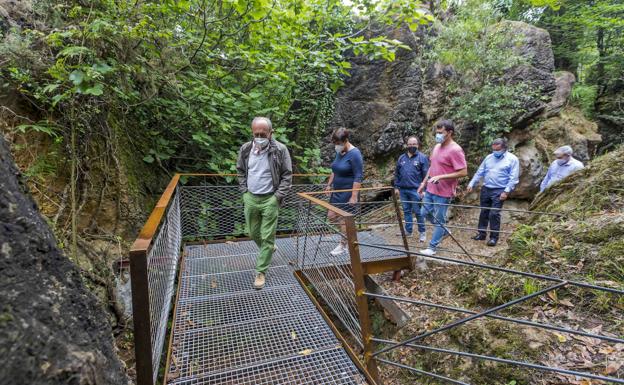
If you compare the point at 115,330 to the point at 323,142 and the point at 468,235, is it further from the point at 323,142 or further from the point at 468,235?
the point at 468,235

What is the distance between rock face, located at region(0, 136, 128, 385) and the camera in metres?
0.74

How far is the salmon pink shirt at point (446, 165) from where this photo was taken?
3.66m

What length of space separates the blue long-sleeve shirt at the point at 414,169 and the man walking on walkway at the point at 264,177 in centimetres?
256

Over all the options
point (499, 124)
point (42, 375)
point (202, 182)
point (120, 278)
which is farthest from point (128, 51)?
point (499, 124)

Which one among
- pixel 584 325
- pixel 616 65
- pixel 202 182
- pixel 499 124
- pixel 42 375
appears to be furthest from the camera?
pixel 616 65

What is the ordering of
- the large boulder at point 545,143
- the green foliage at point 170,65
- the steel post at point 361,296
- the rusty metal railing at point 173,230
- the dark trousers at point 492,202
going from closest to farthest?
the rusty metal railing at point 173,230 → the steel post at point 361,296 → the green foliage at point 170,65 → the dark trousers at point 492,202 → the large boulder at point 545,143

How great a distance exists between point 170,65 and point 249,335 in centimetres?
382

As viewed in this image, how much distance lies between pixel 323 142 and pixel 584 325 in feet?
19.2

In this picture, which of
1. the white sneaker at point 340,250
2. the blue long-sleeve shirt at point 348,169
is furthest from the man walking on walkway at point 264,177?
the blue long-sleeve shirt at point 348,169

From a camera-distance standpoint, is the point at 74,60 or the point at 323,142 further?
the point at 323,142

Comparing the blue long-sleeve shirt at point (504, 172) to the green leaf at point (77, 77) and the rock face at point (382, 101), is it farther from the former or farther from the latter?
the green leaf at point (77, 77)

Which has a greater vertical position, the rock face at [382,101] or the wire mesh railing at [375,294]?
the rock face at [382,101]

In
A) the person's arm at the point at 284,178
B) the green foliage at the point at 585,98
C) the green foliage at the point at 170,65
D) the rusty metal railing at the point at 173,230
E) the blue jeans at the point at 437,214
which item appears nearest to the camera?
the rusty metal railing at the point at 173,230

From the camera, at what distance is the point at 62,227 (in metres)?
3.11
